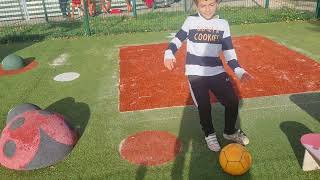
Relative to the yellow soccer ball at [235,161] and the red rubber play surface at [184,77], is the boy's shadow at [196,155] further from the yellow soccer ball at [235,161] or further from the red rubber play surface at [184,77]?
the red rubber play surface at [184,77]

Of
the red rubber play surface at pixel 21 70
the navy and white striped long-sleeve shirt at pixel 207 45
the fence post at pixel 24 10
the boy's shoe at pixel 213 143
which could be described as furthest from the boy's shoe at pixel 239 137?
the fence post at pixel 24 10

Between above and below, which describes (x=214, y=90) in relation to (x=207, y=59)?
below

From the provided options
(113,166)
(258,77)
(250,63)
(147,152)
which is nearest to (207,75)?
(147,152)

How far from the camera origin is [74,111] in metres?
6.33

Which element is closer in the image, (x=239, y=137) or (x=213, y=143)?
(x=213, y=143)

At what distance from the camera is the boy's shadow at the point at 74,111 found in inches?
225

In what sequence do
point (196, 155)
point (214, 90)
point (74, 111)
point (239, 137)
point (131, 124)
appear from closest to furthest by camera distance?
point (214, 90), point (196, 155), point (239, 137), point (131, 124), point (74, 111)

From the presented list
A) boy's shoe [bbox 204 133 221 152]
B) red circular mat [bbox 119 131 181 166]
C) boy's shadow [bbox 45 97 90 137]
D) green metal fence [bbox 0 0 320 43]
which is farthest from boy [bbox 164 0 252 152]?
green metal fence [bbox 0 0 320 43]

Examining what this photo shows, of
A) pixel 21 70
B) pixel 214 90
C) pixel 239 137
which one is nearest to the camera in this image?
pixel 214 90

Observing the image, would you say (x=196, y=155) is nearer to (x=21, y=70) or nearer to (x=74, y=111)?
(x=74, y=111)

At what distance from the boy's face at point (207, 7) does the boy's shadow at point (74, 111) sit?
8.55 feet

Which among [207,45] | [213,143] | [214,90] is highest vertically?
[207,45]

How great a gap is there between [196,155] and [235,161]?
70cm

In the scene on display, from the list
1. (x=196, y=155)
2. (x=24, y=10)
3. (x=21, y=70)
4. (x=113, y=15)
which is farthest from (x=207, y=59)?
(x=24, y=10)
